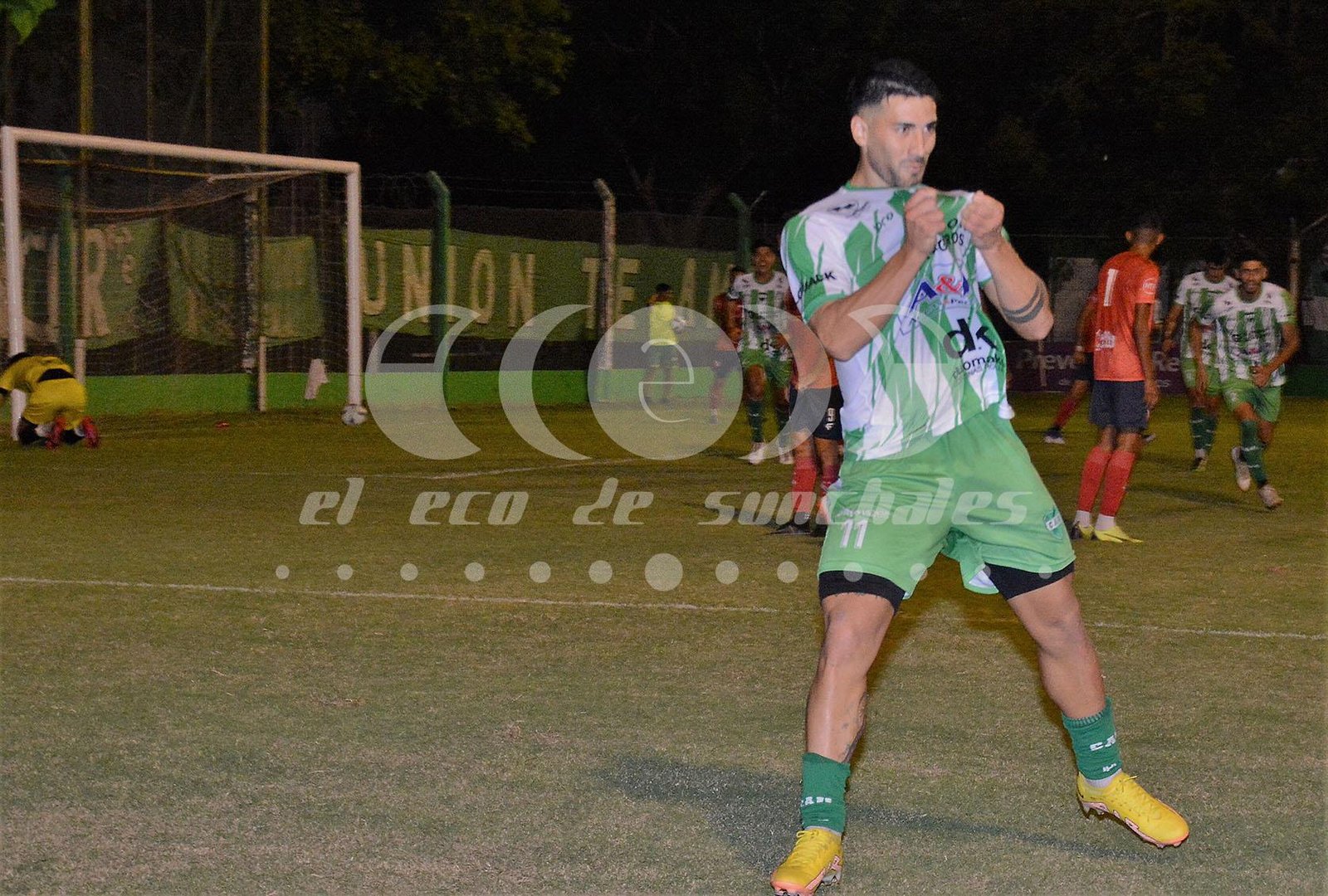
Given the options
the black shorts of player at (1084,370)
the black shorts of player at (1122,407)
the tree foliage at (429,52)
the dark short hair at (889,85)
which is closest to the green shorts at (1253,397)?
the black shorts of player at (1122,407)

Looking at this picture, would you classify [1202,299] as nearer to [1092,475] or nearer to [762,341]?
[1092,475]

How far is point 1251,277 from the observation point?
12.7 metres

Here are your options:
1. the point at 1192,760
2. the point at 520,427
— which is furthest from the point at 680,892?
the point at 520,427

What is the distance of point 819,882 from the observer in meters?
3.86

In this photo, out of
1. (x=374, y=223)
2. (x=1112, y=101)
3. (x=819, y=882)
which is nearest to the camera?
(x=819, y=882)

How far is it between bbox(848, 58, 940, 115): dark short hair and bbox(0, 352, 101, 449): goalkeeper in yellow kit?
42.3 ft

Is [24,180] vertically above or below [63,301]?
above

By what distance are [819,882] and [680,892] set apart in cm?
33

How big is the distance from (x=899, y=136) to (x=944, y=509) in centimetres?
90

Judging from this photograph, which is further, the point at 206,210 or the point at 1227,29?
the point at 1227,29

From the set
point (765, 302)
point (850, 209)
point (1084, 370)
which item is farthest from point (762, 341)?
point (850, 209)

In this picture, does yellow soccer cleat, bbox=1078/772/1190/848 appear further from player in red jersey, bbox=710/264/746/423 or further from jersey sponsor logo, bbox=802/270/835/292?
player in red jersey, bbox=710/264/746/423

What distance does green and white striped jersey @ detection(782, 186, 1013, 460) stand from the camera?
387 cm

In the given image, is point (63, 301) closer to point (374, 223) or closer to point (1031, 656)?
point (374, 223)
